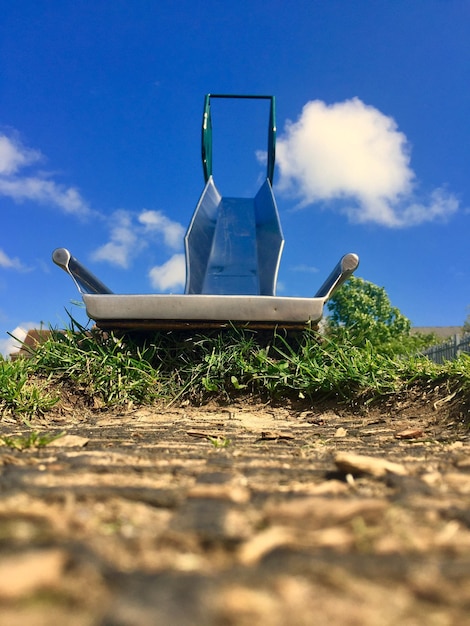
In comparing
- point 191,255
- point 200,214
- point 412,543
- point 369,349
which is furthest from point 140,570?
point 200,214

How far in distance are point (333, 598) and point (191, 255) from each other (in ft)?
17.2

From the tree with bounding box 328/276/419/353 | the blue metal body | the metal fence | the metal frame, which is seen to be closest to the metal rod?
the metal frame

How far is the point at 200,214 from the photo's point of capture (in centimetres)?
624

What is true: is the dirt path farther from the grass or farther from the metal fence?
the metal fence

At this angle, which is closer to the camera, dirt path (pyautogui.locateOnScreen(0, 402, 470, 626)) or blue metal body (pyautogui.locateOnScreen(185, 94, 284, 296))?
dirt path (pyautogui.locateOnScreen(0, 402, 470, 626))

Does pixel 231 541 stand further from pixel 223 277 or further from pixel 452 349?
pixel 452 349

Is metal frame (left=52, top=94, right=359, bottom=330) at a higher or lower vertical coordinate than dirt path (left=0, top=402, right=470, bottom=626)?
higher

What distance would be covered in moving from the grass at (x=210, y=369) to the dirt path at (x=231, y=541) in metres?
1.76

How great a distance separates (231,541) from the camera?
0.54 m

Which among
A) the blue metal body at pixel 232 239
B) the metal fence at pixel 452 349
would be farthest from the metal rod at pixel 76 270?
the metal fence at pixel 452 349

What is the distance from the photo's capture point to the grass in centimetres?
282

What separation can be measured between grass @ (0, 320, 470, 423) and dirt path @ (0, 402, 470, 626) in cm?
176

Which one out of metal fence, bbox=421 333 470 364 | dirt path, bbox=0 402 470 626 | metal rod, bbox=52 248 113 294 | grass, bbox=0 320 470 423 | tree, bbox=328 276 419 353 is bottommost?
dirt path, bbox=0 402 470 626

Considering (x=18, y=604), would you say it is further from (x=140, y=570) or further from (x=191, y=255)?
(x=191, y=255)
